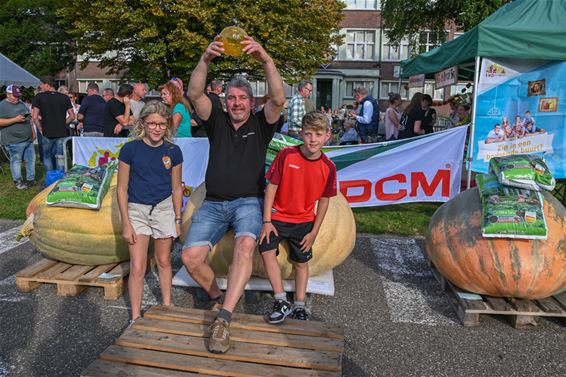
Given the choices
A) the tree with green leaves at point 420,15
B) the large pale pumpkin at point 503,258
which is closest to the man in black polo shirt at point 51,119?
the large pale pumpkin at point 503,258

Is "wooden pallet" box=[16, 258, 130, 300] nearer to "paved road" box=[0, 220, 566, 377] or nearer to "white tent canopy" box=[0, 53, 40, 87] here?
"paved road" box=[0, 220, 566, 377]

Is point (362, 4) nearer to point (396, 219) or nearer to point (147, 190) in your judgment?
point (396, 219)

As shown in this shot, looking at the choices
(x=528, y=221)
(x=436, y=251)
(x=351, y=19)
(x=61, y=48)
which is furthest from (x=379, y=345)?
(x=351, y=19)

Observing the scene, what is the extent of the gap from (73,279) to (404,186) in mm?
4909

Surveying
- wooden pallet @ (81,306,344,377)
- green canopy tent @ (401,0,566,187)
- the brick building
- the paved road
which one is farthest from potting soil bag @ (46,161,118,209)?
the brick building

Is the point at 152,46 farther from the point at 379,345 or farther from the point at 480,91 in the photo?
the point at 379,345

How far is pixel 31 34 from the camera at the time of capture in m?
31.0

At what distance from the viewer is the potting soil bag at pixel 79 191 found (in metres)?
4.80

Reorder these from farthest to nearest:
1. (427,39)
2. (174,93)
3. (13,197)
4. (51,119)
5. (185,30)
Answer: (427,39) < (185,30) < (51,119) < (13,197) < (174,93)

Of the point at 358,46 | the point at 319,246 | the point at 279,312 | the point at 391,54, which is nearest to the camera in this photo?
the point at 279,312

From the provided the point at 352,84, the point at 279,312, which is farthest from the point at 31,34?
the point at 279,312

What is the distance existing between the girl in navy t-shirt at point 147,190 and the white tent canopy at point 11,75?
1260 cm

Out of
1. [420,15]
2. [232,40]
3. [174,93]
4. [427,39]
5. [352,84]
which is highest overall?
[420,15]

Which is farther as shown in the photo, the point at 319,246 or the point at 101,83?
the point at 101,83
